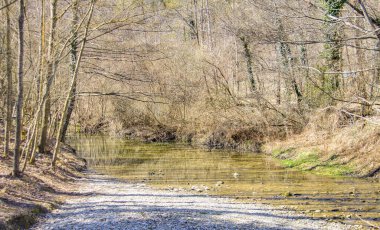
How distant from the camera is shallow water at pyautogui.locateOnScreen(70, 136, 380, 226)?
12788mm

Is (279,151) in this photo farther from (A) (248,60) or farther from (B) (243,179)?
(A) (248,60)

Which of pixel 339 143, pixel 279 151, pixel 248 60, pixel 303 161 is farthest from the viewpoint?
pixel 248 60

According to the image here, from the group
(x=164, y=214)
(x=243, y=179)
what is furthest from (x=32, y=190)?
(x=243, y=179)

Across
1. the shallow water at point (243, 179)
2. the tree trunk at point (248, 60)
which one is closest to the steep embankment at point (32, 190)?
the shallow water at point (243, 179)

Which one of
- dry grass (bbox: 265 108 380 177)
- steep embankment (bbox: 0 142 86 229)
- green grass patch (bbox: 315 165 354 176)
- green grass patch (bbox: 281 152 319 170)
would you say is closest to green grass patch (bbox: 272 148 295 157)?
dry grass (bbox: 265 108 380 177)

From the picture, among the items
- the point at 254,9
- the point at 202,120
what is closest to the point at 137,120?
the point at 202,120

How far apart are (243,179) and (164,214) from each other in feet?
22.9

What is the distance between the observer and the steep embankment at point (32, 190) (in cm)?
1005

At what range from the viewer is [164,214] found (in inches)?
455

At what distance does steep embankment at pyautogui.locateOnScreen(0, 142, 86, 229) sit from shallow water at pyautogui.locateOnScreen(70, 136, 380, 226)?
124 inches

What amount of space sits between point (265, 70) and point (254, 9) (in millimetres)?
4665

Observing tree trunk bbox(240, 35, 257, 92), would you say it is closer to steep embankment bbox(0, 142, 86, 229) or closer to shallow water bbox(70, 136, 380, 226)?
shallow water bbox(70, 136, 380, 226)

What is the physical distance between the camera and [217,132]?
31.9 meters

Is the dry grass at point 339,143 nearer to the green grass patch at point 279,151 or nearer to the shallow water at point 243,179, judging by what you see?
the green grass patch at point 279,151
